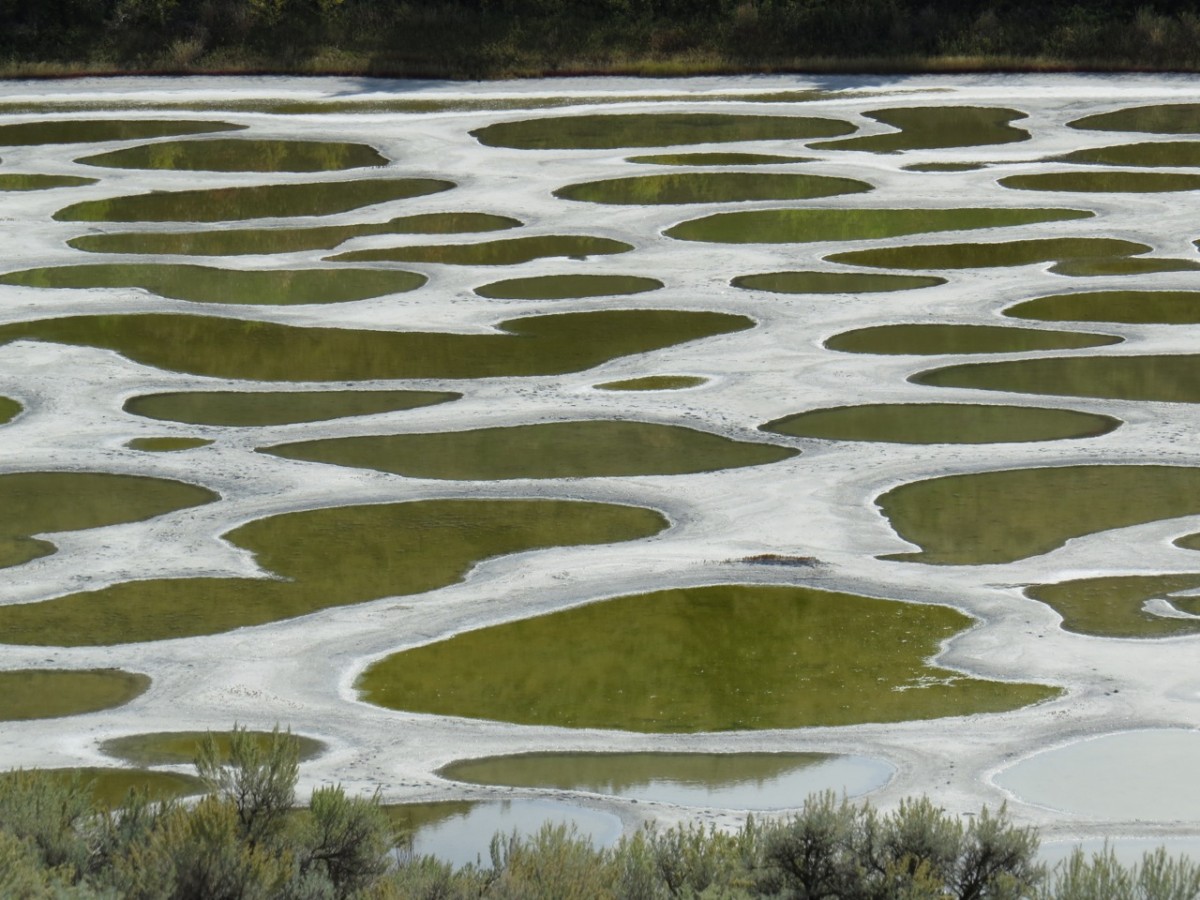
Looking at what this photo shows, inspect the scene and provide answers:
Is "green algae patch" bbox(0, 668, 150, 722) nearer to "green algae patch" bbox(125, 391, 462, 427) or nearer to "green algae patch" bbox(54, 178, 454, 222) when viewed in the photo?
"green algae patch" bbox(125, 391, 462, 427)

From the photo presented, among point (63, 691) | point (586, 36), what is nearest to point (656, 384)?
point (63, 691)

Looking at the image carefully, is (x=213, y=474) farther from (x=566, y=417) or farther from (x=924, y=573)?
(x=924, y=573)

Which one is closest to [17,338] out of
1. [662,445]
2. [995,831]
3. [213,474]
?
[213,474]

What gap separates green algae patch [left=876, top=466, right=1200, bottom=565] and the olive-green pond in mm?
6207

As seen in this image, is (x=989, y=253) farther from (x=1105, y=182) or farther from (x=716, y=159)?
(x=716, y=159)

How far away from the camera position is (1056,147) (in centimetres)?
4066

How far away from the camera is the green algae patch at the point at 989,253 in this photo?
1148 inches

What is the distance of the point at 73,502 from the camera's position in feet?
56.7

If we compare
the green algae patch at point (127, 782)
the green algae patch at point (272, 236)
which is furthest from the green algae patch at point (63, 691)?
the green algae patch at point (272, 236)

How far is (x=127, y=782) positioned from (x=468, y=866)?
3.85 m

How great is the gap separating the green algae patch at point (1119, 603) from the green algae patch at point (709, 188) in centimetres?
2081

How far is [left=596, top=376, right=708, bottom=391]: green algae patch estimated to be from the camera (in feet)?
70.7

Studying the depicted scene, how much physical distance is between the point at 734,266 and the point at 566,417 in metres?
9.18

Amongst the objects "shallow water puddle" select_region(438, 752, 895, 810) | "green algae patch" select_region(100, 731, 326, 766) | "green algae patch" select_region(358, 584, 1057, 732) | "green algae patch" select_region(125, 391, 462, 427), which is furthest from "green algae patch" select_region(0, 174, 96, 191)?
"shallow water puddle" select_region(438, 752, 895, 810)
